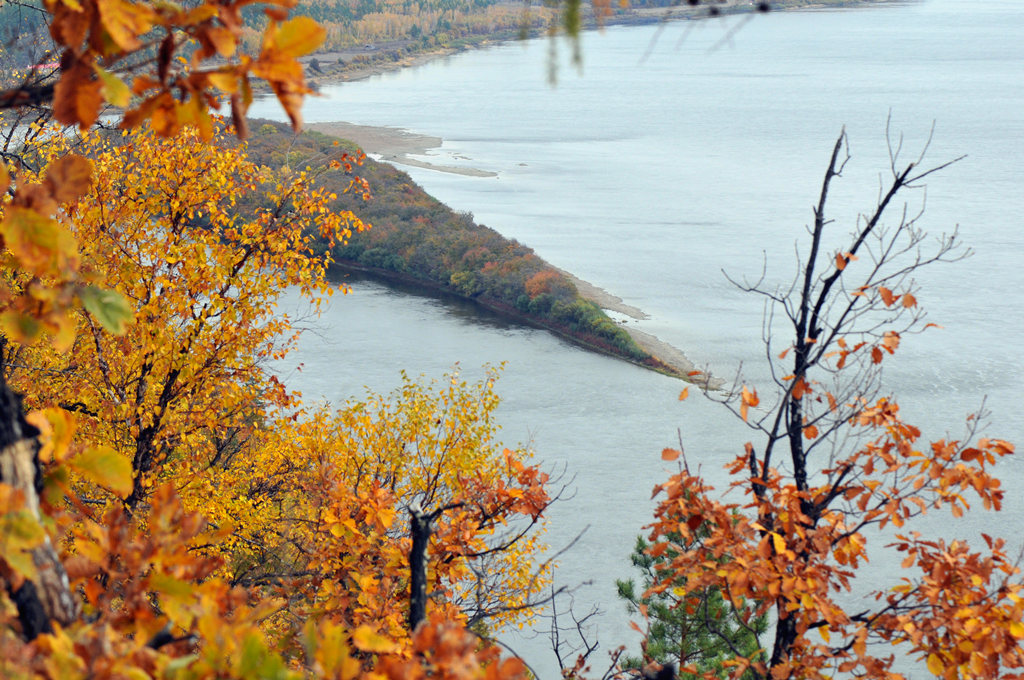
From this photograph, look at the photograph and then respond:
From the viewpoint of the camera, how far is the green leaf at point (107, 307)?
1950 mm

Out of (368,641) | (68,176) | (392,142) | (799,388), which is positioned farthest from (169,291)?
(392,142)

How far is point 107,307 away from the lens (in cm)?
198

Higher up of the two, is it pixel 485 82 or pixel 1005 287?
pixel 485 82

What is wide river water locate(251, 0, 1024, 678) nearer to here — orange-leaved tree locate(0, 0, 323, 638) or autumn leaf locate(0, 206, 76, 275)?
orange-leaved tree locate(0, 0, 323, 638)

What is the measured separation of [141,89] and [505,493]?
505cm

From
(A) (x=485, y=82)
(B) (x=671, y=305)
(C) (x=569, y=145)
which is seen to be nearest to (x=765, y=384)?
(B) (x=671, y=305)

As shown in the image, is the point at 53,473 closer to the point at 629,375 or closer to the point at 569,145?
the point at 629,375

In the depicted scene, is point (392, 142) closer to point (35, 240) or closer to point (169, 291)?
point (169, 291)

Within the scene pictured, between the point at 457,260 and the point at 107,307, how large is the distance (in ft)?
120

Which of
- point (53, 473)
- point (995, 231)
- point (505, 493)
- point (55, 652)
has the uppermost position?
point (53, 473)

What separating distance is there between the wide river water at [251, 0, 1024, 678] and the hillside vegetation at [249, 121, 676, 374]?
1090mm

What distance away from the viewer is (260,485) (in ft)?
48.8

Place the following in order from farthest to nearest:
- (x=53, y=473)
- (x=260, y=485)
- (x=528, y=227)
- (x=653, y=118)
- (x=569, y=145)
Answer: (x=653, y=118) < (x=569, y=145) < (x=528, y=227) < (x=260, y=485) < (x=53, y=473)

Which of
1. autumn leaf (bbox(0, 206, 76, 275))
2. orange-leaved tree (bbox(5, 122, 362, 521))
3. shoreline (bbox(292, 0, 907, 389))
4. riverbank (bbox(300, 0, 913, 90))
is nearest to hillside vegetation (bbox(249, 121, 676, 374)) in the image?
shoreline (bbox(292, 0, 907, 389))
